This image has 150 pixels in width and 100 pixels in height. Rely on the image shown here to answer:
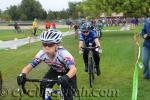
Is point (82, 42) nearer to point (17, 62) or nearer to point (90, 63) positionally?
point (90, 63)

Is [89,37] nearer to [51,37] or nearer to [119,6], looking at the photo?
[51,37]

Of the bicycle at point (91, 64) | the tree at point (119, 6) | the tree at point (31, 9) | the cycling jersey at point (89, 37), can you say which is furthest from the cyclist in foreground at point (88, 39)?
the tree at point (31, 9)

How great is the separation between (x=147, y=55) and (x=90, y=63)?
1.84 m

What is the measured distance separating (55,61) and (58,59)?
0.07 metres

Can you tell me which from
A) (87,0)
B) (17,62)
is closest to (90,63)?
(17,62)

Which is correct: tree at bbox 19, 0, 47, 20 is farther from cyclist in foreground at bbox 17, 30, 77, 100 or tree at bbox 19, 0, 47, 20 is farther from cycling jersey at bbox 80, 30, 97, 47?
A: cyclist in foreground at bbox 17, 30, 77, 100

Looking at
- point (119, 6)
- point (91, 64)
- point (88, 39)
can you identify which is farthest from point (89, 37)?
point (119, 6)

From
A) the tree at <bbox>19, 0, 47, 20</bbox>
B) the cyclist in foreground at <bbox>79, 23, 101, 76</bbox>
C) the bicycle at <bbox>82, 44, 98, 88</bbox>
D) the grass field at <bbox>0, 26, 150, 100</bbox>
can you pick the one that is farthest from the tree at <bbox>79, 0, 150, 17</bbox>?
the tree at <bbox>19, 0, 47, 20</bbox>

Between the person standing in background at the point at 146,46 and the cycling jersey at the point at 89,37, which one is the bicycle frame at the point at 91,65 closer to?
the cycling jersey at the point at 89,37

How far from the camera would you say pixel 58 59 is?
6.81m

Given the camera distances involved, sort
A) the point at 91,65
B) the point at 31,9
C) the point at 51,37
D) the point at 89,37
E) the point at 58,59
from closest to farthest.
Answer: the point at 51,37 → the point at 58,59 → the point at 91,65 → the point at 89,37 → the point at 31,9

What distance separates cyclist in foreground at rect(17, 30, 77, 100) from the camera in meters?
6.33

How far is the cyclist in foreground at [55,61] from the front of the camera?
633 centimetres

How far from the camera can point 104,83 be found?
41.0 ft
